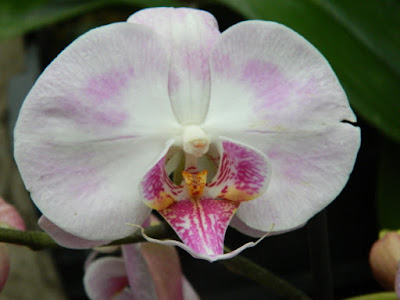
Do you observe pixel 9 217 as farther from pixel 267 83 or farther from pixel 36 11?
pixel 36 11

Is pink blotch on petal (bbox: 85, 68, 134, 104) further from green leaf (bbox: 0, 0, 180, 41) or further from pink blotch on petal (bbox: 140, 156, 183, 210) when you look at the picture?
green leaf (bbox: 0, 0, 180, 41)

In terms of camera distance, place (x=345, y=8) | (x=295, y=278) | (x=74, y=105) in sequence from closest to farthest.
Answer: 1. (x=74, y=105)
2. (x=345, y=8)
3. (x=295, y=278)

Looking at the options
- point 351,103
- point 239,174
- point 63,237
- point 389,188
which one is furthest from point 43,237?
point 389,188

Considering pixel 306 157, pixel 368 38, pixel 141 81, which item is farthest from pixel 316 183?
pixel 368 38

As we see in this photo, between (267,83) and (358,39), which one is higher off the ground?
(267,83)

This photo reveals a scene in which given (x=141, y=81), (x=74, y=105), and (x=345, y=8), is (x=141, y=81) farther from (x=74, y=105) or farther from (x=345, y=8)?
(x=345, y=8)
